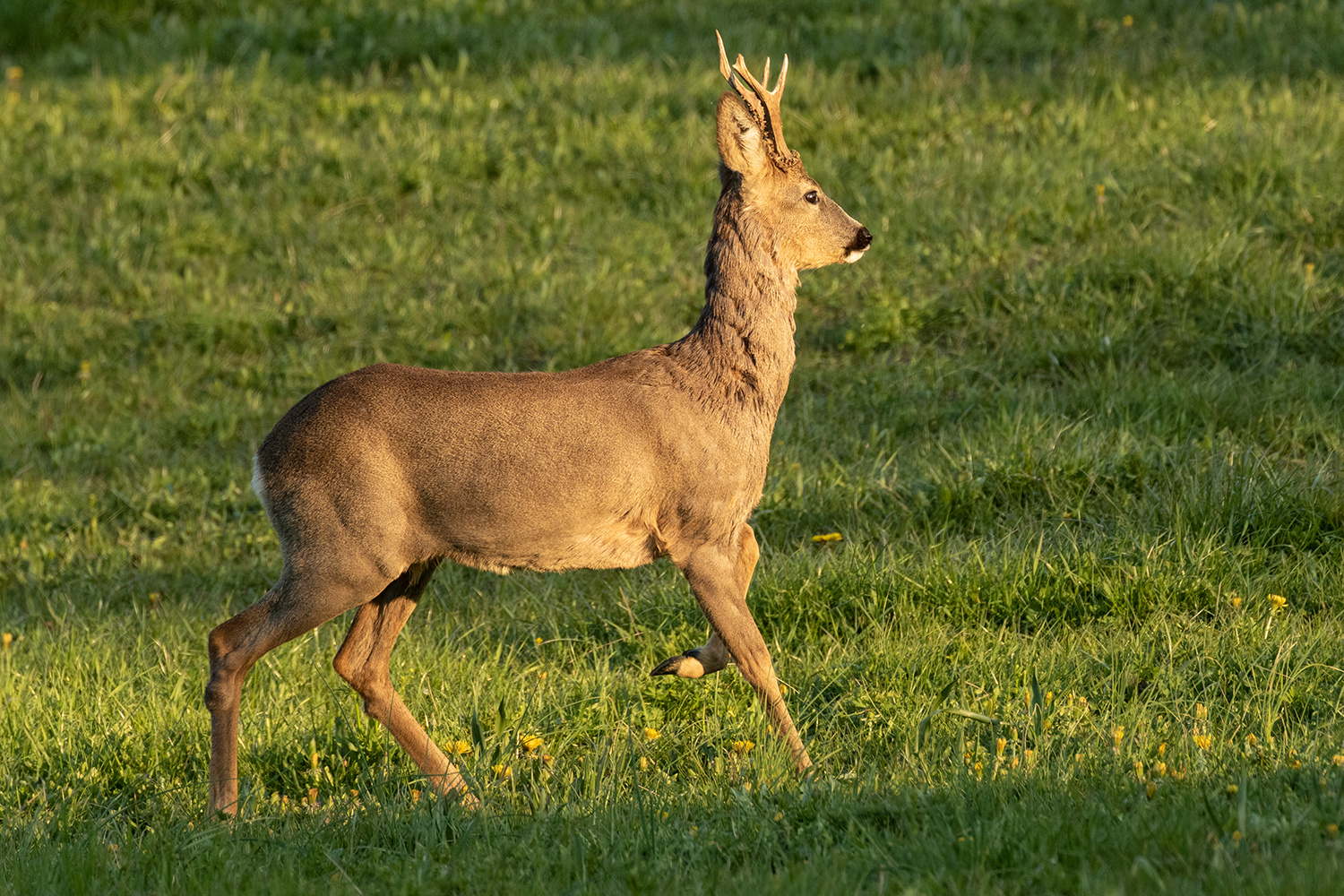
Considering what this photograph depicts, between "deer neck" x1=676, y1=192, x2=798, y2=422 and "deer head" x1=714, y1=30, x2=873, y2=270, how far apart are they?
5 cm

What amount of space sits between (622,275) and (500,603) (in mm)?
3503

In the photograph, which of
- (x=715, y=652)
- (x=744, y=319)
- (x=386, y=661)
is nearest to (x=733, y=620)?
(x=715, y=652)

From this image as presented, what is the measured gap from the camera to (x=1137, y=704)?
4.59 metres

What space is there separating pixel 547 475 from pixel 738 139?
1337 millimetres

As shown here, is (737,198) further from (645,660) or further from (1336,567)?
(1336,567)

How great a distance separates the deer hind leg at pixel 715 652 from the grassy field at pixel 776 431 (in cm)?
20

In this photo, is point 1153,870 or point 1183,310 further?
point 1183,310

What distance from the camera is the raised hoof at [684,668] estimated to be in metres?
4.80

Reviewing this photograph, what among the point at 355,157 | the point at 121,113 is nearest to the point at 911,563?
the point at 355,157

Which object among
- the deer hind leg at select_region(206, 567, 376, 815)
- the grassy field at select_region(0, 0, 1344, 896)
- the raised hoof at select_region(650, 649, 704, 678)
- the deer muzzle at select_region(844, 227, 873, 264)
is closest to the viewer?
the grassy field at select_region(0, 0, 1344, 896)

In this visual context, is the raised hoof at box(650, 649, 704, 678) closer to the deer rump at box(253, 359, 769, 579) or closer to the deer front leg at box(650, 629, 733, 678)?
the deer front leg at box(650, 629, 733, 678)

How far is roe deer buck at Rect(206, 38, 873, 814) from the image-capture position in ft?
14.6

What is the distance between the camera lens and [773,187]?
4.99 m

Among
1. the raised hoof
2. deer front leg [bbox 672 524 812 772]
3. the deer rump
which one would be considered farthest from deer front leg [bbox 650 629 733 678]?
the deer rump
